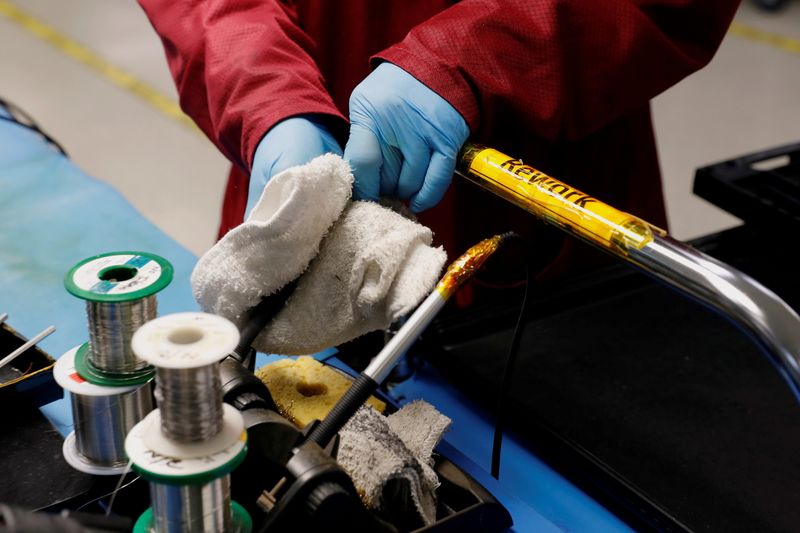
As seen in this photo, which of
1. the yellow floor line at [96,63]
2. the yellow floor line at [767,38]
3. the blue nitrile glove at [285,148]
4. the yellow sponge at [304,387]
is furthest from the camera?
the yellow floor line at [767,38]

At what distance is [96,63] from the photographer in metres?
3.75

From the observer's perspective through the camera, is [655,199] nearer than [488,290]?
No

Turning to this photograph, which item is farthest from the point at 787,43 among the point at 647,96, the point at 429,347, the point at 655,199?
the point at 429,347

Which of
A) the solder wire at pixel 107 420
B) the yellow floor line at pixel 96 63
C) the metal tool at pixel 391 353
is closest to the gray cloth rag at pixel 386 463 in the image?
the metal tool at pixel 391 353

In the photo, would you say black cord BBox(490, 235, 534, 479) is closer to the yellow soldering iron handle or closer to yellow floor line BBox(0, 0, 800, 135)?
the yellow soldering iron handle

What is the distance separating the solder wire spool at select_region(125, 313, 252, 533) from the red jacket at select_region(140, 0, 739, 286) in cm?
45

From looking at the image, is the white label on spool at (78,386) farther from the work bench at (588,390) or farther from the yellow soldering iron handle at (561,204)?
the yellow soldering iron handle at (561,204)

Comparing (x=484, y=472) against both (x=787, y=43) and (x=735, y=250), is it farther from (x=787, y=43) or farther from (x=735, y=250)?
(x=787, y=43)

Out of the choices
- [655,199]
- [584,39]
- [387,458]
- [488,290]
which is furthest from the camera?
[655,199]

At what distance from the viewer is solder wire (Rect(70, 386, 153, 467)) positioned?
692 millimetres

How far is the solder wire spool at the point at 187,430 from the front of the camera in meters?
0.54

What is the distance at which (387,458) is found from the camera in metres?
0.69

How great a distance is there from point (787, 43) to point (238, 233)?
369 centimetres

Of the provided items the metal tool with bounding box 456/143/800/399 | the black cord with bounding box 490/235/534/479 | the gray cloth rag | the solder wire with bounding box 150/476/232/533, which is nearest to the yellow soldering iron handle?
the metal tool with bounding box 456/143/800/399
